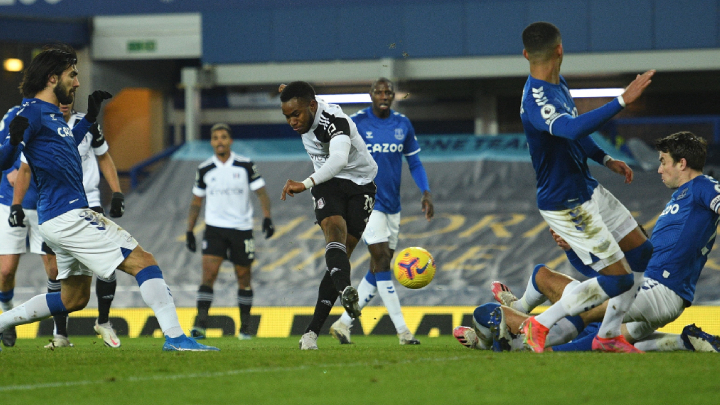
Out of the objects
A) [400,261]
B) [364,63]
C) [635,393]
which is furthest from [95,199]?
[364,63]

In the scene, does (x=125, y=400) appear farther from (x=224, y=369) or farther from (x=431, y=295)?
(x=431, y=295)

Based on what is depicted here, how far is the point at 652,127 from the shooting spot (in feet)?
52.8

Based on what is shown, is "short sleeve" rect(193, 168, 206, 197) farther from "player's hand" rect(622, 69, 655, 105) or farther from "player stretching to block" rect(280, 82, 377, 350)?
"player's hand" rect(622, 69, 655, 105)

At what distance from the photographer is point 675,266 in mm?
6219

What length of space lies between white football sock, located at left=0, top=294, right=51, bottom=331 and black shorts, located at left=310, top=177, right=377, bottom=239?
209 cm

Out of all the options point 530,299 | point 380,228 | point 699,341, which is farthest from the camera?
point 380,228

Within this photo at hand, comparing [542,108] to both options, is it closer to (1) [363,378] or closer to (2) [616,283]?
(2) [616,283]

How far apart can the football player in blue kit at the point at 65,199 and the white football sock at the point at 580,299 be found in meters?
2.45

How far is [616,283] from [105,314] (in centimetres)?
485

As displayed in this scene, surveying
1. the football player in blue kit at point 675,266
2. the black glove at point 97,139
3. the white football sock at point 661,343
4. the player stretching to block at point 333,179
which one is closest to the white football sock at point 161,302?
the player stretching to block at point 333,179

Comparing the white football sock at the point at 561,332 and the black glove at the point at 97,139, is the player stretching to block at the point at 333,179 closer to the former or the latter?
the white football sock at the point at 561,332

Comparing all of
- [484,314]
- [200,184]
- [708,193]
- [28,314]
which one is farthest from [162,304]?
[200,184]

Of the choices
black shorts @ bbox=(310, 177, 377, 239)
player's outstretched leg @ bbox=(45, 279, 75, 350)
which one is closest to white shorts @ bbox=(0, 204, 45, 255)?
player's outstretched leg @ bbox=(45, 279, 75, 350)

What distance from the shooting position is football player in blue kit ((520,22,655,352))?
5.41m
